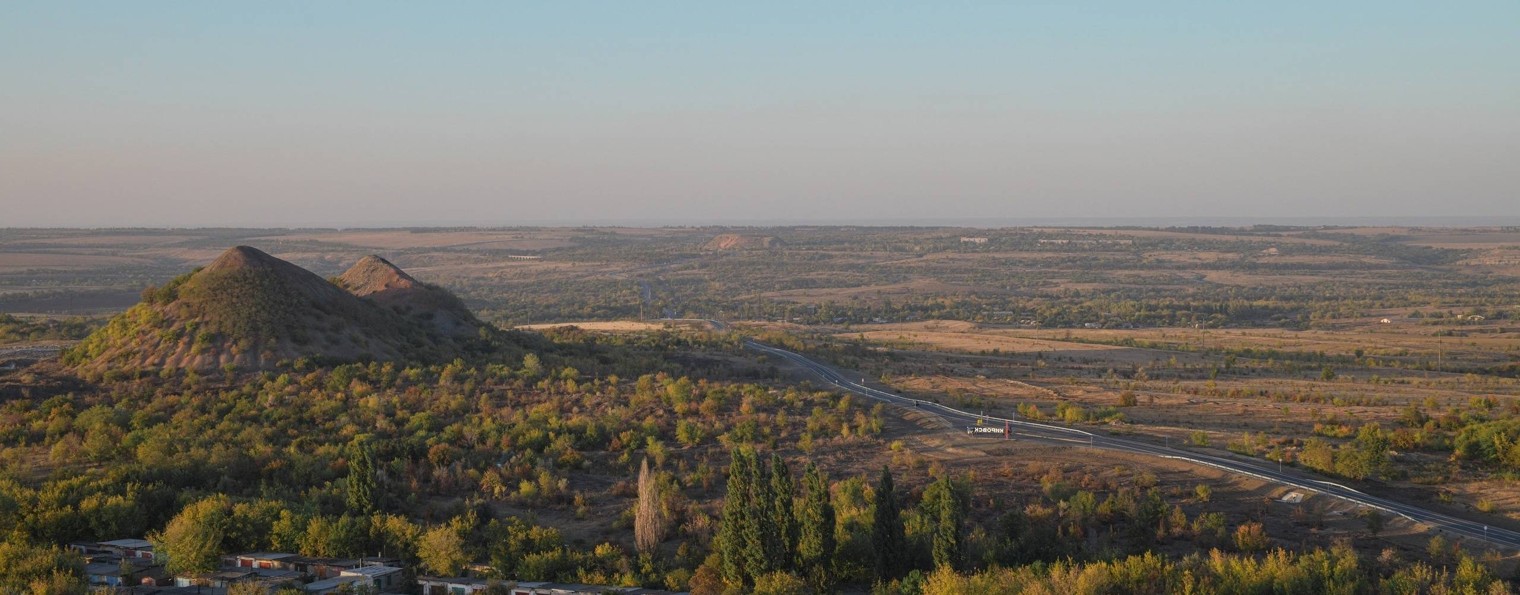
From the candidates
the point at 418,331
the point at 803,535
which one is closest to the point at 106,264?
the point at 418,331

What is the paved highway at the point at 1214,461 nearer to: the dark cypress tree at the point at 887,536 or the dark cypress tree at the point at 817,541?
the dark cypress tree at the point at 887,536

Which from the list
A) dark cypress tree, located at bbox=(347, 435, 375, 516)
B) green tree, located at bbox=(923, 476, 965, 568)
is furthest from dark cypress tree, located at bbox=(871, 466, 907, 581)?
dark cypress tree, located at bbox=(347, 435, 375, 516)

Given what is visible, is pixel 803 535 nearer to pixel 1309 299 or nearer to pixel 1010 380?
pixel 1010 380

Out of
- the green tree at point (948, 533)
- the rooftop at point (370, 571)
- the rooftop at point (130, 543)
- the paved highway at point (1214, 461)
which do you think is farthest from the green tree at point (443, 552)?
the paved highway at point (1214, 461)

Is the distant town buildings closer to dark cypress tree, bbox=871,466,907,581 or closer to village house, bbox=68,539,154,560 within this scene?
village house, bbox=68,539,154,560

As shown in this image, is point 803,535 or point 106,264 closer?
point 803,535
